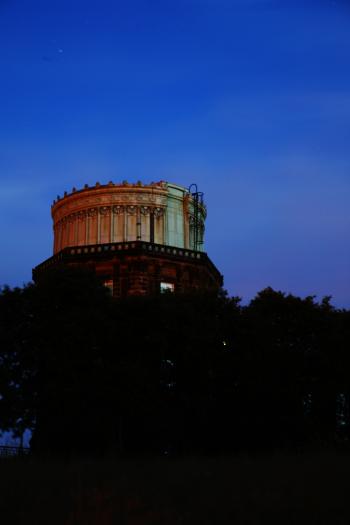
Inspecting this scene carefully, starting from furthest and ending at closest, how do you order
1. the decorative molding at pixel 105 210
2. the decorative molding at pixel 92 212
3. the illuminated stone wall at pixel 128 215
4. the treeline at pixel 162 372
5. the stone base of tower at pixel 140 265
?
the decorative molding at pixel 92 212
the decorative molding at pixel 105 210
the illuminated stone wall at pixel 128 215
the stone base of tower at pixel 140 265
the treeline at pixel 162 372

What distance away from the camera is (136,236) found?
69500 mm

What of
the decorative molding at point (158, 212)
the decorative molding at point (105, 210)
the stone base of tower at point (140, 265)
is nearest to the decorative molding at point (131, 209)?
the decorative molding at point (105, 210)

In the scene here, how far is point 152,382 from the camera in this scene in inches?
1629

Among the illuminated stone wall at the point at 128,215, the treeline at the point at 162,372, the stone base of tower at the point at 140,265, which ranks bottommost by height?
the treeline at the point at 162,372

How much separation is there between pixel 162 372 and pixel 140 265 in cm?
2154

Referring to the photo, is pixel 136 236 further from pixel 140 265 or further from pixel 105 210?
pixel 140 265

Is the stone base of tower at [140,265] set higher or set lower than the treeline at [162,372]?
higher

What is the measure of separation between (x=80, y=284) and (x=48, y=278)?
86.0 inches

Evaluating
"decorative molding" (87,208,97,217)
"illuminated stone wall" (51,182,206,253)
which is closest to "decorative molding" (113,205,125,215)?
"illuminated stone wall" (51,182,206,253)

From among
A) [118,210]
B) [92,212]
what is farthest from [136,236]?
[92,212]

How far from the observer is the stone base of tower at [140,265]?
6384 cm

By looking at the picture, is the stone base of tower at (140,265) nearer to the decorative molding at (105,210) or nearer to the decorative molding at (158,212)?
the decorative molding at (105,210)

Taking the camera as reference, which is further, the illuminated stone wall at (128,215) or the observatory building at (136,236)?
the illuminated stone wall at (128,215)

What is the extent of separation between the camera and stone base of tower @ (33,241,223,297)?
209 ft
